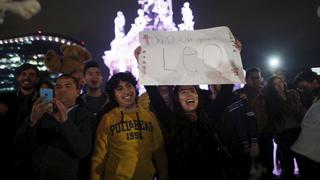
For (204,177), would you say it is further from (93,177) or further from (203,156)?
(93,177)

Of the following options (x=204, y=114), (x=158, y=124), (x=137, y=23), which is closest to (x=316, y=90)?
(x=204, y=114)

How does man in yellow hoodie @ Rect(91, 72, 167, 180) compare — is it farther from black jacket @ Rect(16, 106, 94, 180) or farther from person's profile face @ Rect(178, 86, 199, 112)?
person's profile face @ Rect(178, 86, 199, 112)

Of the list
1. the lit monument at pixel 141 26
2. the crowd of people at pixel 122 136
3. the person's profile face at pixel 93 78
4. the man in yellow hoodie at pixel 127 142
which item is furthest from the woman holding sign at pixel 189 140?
the lit monument at pixel 141 26

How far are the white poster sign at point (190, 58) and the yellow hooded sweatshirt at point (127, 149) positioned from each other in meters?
0.55

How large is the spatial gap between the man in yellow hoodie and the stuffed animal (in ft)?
5.29

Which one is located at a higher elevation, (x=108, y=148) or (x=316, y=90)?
(x=316, y=90)

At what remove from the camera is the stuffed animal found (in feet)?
17.3

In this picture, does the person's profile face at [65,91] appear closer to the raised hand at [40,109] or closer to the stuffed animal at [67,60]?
the raised hand at [40,109]

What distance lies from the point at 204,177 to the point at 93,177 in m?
1.28

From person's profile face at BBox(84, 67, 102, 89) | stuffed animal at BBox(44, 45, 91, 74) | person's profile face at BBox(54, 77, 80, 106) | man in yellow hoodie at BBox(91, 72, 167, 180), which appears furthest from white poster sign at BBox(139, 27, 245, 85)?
stuffed animal at BBox(44, 45, 91, 74)

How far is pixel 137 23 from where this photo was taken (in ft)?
120

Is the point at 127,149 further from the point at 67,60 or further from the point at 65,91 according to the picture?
the point at 67,60

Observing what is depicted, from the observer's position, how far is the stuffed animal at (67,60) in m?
5.29

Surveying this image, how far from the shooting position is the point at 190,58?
4164 mm
